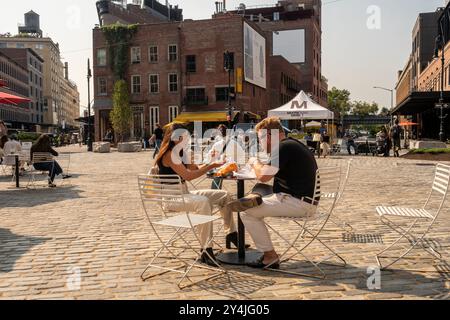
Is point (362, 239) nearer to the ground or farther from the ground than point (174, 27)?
nearer to the ground

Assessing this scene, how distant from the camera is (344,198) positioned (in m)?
10.2

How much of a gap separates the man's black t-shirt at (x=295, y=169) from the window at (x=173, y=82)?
42.5 m

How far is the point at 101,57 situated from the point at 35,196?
134 ft

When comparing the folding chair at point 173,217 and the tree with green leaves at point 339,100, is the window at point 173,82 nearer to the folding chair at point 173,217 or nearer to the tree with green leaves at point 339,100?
the folding chair at point 173,217

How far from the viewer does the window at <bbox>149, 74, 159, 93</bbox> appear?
47.2 metres

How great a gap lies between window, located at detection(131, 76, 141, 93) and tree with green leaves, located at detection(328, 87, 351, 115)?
89290 mm

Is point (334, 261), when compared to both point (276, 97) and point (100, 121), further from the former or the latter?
point (276, 97)

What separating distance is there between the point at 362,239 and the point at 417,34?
7146 cm

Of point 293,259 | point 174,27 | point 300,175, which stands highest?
point 174,27

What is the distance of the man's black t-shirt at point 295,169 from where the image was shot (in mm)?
4895

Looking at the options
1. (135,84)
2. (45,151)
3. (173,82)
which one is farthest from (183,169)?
(135,84)

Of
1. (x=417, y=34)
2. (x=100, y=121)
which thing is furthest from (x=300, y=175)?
(x=417, y=34)

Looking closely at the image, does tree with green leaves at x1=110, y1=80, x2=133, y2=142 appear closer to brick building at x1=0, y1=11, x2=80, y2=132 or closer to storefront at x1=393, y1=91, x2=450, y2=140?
storefront at x1=393, y1=91, x2=450, y2=140

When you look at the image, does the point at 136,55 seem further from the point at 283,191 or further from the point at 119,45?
the point at 283,191
